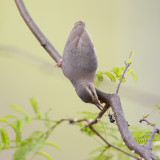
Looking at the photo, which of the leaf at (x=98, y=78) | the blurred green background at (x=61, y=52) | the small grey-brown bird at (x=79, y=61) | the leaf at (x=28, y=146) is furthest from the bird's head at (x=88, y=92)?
the blurred green background at (x=61, y=52)

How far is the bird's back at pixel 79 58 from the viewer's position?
64cm

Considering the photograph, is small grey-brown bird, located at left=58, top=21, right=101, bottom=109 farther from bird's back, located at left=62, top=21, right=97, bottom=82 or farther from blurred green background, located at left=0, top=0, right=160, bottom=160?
blurred green background, located at left=0, top=0, right=160, bottom=160

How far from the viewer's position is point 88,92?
0.60 meters

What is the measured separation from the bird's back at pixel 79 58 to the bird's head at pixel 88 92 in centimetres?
2

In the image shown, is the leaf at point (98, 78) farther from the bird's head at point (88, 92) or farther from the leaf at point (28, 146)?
the leaf at point (28, 146)

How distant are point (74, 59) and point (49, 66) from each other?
5 centimetres

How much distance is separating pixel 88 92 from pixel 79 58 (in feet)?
0.27

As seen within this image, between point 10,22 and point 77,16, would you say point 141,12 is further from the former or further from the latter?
point 10,22

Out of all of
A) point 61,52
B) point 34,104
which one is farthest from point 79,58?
point 61,52

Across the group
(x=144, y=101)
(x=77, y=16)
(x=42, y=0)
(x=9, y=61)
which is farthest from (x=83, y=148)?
(x=144, y=101)

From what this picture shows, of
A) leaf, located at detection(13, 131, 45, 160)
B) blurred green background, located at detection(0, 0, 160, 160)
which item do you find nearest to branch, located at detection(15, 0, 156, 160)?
leaf, located at detection(13, 131, 45, 160)

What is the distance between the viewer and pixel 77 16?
1955mm

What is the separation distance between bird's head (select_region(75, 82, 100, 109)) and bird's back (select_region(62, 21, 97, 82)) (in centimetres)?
2

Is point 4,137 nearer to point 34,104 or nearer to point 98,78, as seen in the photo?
point 34,104
